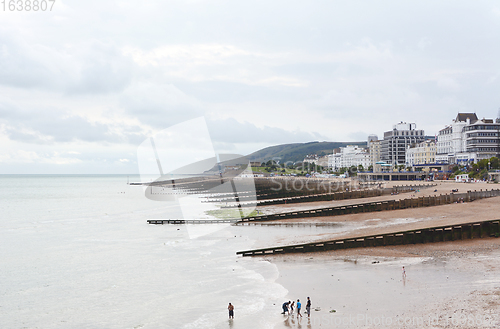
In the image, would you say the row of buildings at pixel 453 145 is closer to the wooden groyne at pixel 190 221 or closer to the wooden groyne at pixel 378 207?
the wooden groyne at pixel 378 207

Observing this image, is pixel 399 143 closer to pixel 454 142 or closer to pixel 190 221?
pixel 454 142

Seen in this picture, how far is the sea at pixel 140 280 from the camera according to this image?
18.2 m

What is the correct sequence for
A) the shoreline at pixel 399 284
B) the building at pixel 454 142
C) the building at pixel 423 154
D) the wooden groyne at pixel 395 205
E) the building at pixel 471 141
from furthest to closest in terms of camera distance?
the building at pixel 423 154, the building at pixel 454 142, the building at pixel 471 141, the wooden groyne at pixel 395 205, the shoreline at pixel 399 284

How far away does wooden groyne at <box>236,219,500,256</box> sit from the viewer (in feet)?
93.1

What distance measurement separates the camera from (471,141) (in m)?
112

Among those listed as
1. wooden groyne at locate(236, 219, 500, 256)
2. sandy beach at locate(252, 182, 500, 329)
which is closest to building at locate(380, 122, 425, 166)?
wooden groyne at locate(236, 219, 500, 256)

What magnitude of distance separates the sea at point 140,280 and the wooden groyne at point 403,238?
8.44 ft

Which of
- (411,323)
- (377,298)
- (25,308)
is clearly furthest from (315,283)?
(25,308)

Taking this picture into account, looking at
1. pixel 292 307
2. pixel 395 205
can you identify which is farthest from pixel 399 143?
pixel 292 307

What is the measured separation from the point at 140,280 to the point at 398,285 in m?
15.5

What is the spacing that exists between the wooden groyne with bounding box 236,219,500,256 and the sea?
2574 mm

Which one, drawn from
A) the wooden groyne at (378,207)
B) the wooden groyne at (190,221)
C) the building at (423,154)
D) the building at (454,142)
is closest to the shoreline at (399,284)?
the wooden groyne at (378,207)

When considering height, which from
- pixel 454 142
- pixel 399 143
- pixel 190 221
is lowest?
pixel 190 221

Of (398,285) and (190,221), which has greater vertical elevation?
(190,221)
